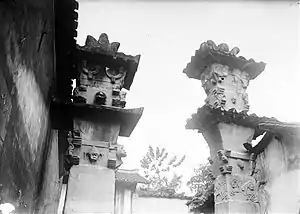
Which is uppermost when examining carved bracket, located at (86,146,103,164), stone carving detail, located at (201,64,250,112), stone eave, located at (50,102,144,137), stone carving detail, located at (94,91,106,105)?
stone carving detail, located at (201,64,250,112)

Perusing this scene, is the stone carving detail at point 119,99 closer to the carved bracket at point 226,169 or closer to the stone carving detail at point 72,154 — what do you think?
the stone carving detail at point 72,154

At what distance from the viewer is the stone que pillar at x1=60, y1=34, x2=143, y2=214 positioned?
7605mm

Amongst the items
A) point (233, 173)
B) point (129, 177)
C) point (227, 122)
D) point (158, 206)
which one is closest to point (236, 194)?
point (233, 173)

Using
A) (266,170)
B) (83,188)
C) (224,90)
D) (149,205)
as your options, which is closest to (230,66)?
(224,90)

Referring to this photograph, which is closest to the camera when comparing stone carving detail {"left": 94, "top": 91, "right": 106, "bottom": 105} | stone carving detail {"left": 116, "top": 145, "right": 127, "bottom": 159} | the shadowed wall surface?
stone carving detail {"left": 116, "top": 145, "right": 127, "bottom": 159}

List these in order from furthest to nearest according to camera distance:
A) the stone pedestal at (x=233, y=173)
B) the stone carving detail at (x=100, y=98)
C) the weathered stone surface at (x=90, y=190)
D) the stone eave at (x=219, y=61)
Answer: the stone eave at (x=219, y=61) → the stone carving detail at (x=100, y=98) → the stone pedestal at (x=233, y=173) → the weathered stone surface at (x=90, y=190)

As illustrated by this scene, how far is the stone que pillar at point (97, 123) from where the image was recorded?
7.61 metres

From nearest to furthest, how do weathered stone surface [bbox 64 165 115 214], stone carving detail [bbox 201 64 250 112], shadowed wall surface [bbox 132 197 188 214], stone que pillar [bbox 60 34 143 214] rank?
weathered stone surface [bbox 64 165 115 214]
stone que pillar [bbox 60 34 143 214]
stone carving detail [bbox 201 64 250 112]
shadowed wall surface [bbox 132 197 188 214]

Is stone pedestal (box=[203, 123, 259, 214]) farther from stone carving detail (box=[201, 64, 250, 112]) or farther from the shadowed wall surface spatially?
the shadowed wall surface

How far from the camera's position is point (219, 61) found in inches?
372

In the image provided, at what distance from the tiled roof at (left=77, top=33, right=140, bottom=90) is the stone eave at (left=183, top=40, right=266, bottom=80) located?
5.29 ft

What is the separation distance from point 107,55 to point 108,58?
8cm

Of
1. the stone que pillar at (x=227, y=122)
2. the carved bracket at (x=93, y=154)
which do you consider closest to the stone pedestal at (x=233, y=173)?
the stone que pillar at (x=227, y=122)

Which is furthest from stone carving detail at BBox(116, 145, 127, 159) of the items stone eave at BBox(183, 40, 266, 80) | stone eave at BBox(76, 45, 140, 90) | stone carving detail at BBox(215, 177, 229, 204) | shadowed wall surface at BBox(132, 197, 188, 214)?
shadowed wall surface at BBox(132, 197, 188, 214)
